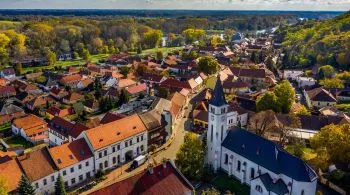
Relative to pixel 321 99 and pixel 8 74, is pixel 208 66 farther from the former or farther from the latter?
pixel 8 74

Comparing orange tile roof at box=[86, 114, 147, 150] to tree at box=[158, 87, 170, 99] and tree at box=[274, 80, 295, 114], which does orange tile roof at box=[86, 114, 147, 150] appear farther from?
tree at box=[274, 80, 295, 114]

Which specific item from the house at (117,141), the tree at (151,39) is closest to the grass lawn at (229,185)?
the house at (117,141)

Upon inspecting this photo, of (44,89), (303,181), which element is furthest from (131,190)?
(44,89)

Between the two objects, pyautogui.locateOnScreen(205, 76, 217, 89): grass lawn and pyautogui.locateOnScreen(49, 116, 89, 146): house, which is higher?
pyautogui.locateOnScreen(49, 116, 89, 146): house

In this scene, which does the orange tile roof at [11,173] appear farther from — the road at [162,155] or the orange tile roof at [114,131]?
the orange tile roof at [114,131]

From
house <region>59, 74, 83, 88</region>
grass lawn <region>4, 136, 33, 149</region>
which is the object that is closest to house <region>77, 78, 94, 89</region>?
house <region>59, 74, 83, 88</region>
